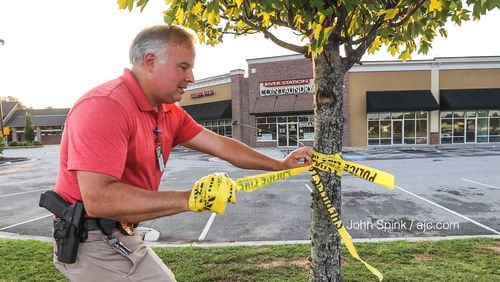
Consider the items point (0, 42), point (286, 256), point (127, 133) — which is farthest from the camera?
point (0, 42)

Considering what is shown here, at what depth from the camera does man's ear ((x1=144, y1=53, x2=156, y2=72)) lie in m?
2.01

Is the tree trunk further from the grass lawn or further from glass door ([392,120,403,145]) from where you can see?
glass door ([392,120,403,145])

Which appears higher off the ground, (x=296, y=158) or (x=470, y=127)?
(x=296, y=158)

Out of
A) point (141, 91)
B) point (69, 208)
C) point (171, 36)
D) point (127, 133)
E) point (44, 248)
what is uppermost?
point (171, 36)

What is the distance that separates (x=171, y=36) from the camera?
2012 mm

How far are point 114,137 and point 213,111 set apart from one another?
35.8 meters

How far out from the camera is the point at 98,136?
1.73m

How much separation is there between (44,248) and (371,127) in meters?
30.8

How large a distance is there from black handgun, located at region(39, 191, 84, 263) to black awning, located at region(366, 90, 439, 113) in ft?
105

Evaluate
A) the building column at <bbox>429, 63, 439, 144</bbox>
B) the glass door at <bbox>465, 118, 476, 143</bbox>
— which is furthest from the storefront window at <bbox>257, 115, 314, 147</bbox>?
the glass door at <bbox>465, 118, 476, 143</bbox>

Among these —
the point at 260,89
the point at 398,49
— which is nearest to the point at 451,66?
the point at 260,89

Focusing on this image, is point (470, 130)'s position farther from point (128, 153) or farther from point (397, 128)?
point (128, 153)

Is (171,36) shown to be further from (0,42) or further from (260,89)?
(260,89)

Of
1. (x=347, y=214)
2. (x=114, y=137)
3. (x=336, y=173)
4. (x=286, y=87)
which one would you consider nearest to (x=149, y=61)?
(x=114, y=137)
